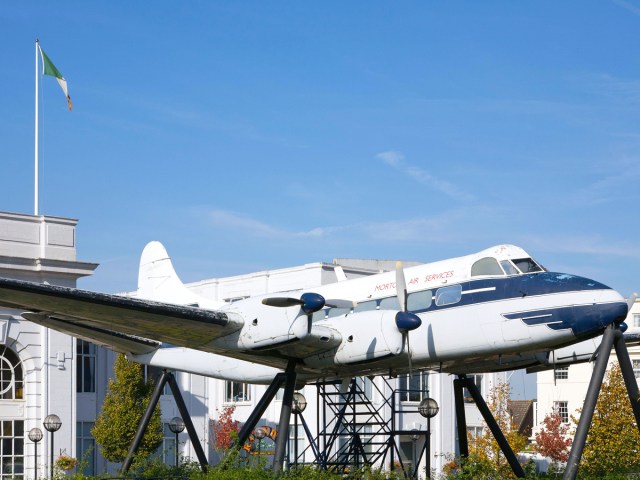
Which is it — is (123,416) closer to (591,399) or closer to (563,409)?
(591,399)

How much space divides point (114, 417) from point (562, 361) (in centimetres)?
2132

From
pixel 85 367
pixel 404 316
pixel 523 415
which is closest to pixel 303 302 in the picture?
pixel 404 316

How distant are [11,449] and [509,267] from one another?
2390 centimetres

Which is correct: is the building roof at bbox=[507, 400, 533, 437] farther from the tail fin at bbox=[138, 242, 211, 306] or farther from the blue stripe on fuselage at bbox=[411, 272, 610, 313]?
the blue stripe on fuselage at bbox=[411, 272, 610, 313]

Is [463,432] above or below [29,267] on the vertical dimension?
below

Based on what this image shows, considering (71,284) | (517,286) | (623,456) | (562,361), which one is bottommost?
(623,456)

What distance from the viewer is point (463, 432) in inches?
1091

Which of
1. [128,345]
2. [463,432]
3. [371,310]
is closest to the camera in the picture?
[371,310]

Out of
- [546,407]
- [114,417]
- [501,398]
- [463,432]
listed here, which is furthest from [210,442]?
[546,407]

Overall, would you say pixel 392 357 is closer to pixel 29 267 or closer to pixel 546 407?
pixel 29 267

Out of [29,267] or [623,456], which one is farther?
[29,267]

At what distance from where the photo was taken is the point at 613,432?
3588 cm

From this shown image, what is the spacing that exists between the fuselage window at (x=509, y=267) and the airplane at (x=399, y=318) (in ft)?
0.09

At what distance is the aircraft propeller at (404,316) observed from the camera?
23344mm
